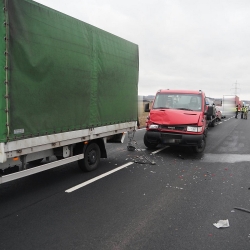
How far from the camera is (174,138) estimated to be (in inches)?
356

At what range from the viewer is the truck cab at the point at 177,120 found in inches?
353

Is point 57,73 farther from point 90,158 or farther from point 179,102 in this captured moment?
point 179,102

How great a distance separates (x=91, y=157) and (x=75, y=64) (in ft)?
7.85

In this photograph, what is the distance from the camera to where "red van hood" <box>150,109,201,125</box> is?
9.08 meters

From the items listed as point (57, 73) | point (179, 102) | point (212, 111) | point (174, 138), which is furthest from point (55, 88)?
point (212, 111)

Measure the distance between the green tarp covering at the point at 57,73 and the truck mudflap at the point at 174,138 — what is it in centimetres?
222

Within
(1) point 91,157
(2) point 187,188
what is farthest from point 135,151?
(2) point 187,188

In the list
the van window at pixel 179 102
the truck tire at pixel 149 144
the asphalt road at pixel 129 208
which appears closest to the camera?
the asphalt road at pixel 129 208

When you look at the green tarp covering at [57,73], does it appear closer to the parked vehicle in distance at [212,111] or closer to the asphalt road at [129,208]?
the asphalt road at [129,208]

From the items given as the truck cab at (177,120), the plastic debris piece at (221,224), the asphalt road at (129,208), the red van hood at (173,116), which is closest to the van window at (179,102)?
the truck cab at (177,120)

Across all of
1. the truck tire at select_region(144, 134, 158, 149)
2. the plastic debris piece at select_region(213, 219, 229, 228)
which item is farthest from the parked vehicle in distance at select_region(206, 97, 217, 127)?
the plastic debris piece at select_region(213, 219, 229, 228)

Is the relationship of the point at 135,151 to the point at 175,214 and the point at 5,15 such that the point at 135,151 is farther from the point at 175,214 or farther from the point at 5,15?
the point at 5,15

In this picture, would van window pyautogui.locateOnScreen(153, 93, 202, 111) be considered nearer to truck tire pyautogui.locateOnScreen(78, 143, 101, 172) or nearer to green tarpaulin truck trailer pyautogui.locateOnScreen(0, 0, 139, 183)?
green tarpaulin truck trailer pyautogui.locateOnScreen(0, 0, 139, 183)

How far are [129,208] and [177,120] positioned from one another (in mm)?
5028
